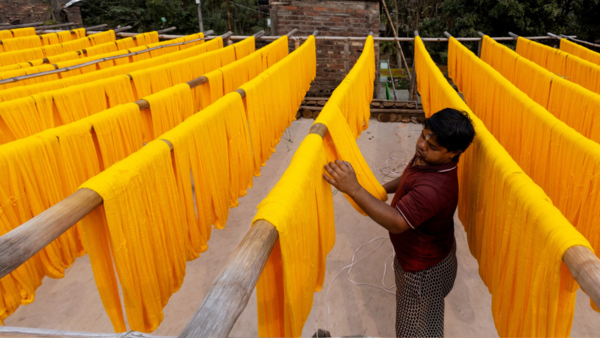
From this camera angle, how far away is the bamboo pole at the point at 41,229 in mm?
1274

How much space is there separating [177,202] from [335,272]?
2137 mm

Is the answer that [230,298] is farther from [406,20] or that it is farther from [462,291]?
[406,20]

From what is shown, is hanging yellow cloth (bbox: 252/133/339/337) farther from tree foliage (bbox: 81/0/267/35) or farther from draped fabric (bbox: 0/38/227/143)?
tree foliage (bbox: 81/0/267/35)

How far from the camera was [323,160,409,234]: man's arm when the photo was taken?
179 cm

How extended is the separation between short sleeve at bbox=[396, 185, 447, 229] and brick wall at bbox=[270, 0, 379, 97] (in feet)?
26.4

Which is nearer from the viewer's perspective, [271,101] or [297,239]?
[297,239]

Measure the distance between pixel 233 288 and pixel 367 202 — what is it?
93 centimetres

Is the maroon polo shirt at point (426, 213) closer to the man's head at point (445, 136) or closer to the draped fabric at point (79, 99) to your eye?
the man's head at point (445, 136)

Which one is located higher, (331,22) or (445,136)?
(331,22)

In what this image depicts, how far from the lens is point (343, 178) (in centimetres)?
186

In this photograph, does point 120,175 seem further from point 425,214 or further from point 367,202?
point 425,214

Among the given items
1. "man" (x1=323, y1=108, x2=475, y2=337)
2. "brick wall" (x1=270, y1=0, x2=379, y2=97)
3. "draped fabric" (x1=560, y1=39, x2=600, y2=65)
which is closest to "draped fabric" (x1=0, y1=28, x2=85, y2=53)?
"brick wall" (x1=270, y1=0, x2=379, y2=97)

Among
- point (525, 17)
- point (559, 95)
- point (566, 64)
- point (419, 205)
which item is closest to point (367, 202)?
point (419, 205)

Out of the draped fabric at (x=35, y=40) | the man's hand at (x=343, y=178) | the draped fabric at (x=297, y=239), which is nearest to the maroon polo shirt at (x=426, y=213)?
the man's hand at (x=343, y=178)
